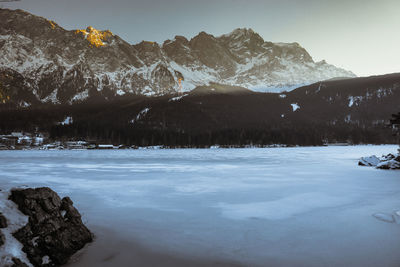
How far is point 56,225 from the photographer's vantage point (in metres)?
6.47

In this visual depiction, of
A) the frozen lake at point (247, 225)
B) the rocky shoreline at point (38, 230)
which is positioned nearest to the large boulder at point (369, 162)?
the frozen lake at point (247, 225)

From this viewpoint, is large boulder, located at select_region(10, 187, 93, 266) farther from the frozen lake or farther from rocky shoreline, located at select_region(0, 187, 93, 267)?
the frozen lake

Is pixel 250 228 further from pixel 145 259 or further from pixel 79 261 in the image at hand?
pixel 79 261

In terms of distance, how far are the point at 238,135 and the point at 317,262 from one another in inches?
6051

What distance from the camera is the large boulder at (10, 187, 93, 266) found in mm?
5679

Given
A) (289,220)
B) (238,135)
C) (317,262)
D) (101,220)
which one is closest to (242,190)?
(289,220)

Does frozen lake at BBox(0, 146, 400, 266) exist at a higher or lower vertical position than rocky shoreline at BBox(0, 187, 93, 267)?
lower

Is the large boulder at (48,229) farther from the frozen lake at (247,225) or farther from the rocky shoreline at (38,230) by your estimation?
the frozen lake at (247,225)

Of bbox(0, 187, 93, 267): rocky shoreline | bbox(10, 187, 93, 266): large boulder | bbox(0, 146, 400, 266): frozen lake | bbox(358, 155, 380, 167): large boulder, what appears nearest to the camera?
bbox(0, 187, 93, 267): rocky shoreline

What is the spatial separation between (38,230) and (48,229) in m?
0.22

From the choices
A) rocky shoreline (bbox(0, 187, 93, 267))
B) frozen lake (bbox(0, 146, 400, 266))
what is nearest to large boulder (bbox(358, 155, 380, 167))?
frozen lake (bbox(0, 146, 400, 266))

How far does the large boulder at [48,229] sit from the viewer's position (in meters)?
5.68

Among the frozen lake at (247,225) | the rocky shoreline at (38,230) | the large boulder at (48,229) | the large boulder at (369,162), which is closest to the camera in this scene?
the rocky shoreline at (38,230)

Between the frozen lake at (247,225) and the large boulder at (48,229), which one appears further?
the frozen lake at (247,225)
